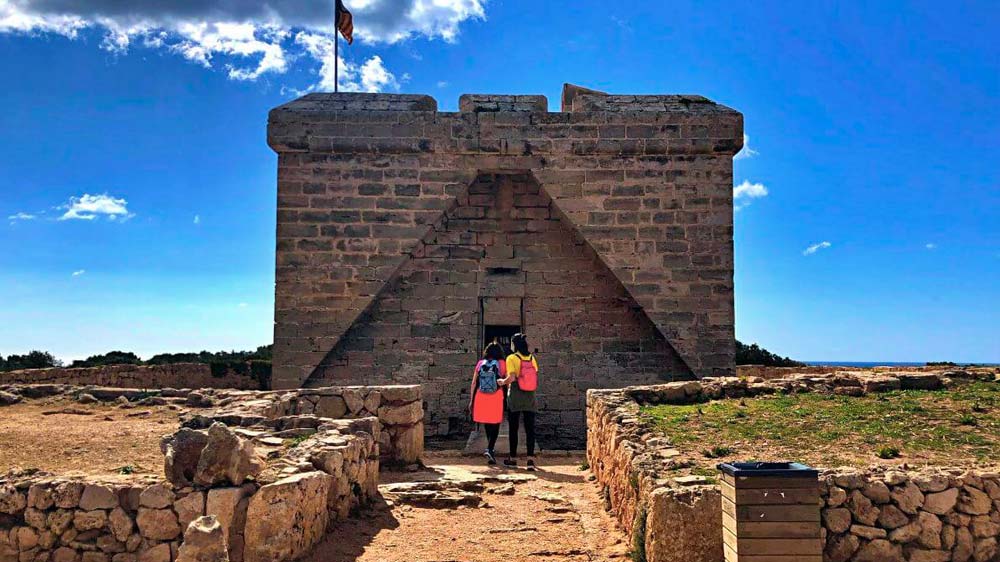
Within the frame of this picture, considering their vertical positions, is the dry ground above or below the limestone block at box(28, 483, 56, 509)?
above

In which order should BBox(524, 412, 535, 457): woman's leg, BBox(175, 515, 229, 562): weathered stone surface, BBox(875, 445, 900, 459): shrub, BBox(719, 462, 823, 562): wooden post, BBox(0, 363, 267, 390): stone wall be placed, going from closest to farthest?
BBox(175, 515, 229, 562): weathered stone surface, BBox(719, 462, 823, 562): wooden post, BBox(875, 445, 900, 459): shrub, BBox(524, 412, 535, 457): woman's leg, BBox(0, 363, 267, 390): stone wall

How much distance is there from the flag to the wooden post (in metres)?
13.1

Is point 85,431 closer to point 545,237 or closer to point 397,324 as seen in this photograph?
point 397,324

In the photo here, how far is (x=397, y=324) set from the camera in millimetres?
13109

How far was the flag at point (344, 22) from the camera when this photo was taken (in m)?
15.5

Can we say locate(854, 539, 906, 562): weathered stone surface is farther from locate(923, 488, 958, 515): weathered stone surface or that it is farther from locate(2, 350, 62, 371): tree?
locate(2, 350, 62, 371): tree

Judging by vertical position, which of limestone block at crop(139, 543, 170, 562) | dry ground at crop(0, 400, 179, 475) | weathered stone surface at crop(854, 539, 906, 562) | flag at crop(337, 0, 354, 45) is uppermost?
flag at crop(337, 0, 354, 45)

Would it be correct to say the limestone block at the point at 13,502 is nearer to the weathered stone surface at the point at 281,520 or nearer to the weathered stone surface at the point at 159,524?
the weathered stone surface at the point at 159,524

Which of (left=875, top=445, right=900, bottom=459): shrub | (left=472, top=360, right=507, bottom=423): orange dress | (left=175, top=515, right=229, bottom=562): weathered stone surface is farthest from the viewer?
(left=472, top=360, right=507, bottom=423): orange dress

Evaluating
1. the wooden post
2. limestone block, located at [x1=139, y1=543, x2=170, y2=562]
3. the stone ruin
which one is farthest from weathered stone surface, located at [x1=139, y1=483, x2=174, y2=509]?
the stone ruin

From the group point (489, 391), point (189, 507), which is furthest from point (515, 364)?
point (189, 507)

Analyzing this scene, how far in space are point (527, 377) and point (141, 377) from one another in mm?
11809

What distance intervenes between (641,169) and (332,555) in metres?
9.05

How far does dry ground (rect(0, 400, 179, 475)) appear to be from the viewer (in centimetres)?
629
